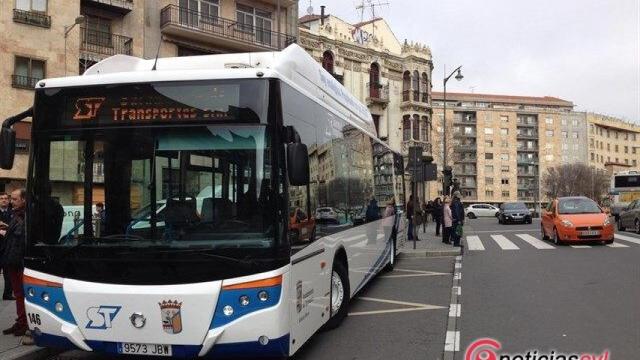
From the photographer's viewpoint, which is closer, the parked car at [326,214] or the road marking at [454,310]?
the parked car at [326,214]

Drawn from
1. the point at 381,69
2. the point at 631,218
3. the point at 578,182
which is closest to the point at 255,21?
the point at 381,69

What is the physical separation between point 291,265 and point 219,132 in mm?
1299

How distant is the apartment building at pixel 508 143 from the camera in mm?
117125

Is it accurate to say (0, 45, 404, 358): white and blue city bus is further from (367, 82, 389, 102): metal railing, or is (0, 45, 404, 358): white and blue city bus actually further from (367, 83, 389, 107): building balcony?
(367, 82, 389, 102): metal railing

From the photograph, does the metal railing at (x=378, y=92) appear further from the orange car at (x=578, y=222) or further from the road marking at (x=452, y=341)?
the road marking at (x=452, y=341)

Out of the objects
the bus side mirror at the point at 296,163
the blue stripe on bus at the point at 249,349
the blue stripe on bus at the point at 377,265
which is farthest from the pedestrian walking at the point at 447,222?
the blue stripe on bus at the point at 249,349

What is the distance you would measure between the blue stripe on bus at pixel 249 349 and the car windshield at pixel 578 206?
601 inches

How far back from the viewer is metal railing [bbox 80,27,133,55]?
2544 centimetres

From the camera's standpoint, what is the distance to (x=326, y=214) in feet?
21.7

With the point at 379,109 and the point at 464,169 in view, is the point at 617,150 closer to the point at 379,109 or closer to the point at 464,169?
the point at 464,169

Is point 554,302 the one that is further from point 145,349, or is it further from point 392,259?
point 145,349

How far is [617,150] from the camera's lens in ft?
432

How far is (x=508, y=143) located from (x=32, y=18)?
10822 cm

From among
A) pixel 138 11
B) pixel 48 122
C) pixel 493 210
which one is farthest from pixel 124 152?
pixel 493 210
